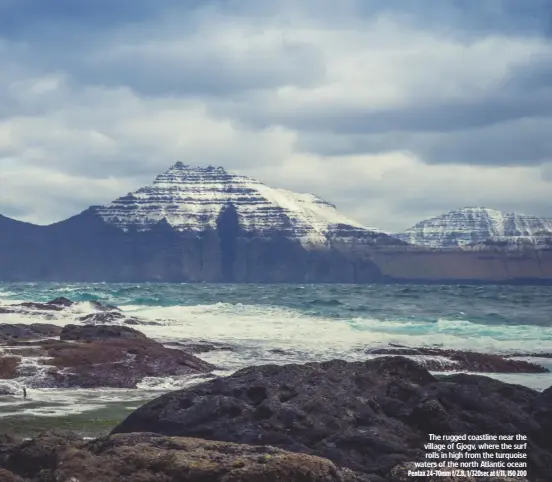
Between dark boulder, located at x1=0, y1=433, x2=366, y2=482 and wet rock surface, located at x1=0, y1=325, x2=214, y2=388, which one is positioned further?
wet rock surface, located at x1=0, y1=325, x2=214, y2=388

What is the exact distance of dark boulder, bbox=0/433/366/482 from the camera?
289 inches

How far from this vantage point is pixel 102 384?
21047 millimetres

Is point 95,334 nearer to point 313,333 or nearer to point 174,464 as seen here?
point 313,333

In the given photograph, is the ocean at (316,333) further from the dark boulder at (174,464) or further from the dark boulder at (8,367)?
the dark boulder at (174,464)

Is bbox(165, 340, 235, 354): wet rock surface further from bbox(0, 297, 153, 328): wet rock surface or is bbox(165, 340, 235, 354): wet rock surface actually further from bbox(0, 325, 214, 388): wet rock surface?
bbox(0, 297, 153, 328): wet rock surface

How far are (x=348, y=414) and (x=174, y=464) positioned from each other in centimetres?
387

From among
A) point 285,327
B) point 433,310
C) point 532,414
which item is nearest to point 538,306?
point 433,310

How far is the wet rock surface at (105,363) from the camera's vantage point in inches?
837

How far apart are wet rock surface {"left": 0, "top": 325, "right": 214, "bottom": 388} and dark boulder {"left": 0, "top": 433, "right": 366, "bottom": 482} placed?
13.0 m

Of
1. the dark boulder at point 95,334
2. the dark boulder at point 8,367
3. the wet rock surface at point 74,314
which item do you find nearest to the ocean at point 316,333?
the wet rock surface at point 74,314

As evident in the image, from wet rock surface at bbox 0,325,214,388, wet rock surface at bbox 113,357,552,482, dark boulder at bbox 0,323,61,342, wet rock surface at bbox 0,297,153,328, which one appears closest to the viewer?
wet rock surface at bbox 113,357,552,482

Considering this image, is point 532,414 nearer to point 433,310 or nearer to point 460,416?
point 460,416

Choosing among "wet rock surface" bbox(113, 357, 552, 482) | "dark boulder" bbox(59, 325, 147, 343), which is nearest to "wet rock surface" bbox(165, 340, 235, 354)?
"dark boulder" bbox(59, 325, 147, 343)

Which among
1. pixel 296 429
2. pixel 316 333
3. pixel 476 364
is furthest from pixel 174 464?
pixel 316 333
